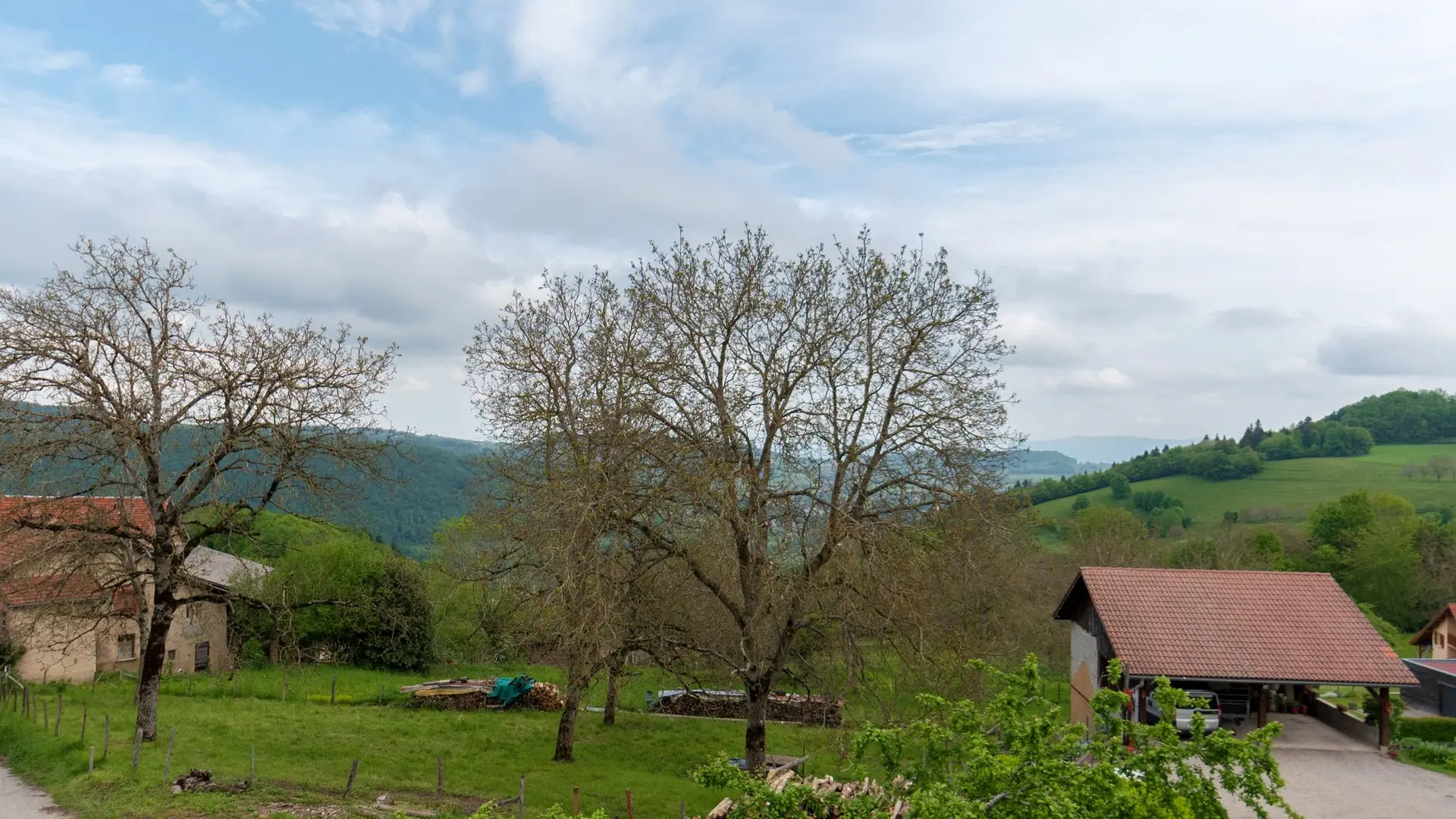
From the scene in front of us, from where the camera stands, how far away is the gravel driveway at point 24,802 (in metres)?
13.7

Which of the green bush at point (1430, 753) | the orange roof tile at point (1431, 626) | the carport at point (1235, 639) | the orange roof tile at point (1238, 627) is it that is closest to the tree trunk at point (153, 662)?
the carport at point (1235, 639)

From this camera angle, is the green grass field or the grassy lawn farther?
the green grass field

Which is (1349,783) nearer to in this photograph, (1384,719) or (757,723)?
(1384,719)

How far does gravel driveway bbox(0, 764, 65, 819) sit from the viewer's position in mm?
13680

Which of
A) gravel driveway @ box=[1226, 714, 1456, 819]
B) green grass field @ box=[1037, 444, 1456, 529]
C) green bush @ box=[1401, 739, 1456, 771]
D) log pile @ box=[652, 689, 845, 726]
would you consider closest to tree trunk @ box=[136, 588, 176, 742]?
log pile @ box=[652, 689, 845, 726]

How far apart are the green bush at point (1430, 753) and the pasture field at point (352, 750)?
12552mm

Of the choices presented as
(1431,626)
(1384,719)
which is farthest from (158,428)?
(1431,626)

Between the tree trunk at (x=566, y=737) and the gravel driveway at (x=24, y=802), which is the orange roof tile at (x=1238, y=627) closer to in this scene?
the tree trunk at (x=566, y=737)

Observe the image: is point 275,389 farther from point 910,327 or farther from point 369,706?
point 369,706

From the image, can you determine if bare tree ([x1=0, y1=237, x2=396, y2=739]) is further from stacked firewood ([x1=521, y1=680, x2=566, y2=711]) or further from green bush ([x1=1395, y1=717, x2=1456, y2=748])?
green bush ([x1=1395, y1=717, x2=1456, y2=748])

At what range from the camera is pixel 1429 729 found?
24.1 meters

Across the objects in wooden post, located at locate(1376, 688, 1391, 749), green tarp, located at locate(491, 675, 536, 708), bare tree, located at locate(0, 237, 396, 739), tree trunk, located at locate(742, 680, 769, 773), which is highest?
bare tree, located at locate(0, 237, 396, 739)

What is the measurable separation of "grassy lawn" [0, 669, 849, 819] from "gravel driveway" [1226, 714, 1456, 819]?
9989mm

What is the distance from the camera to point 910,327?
16.1 meters
